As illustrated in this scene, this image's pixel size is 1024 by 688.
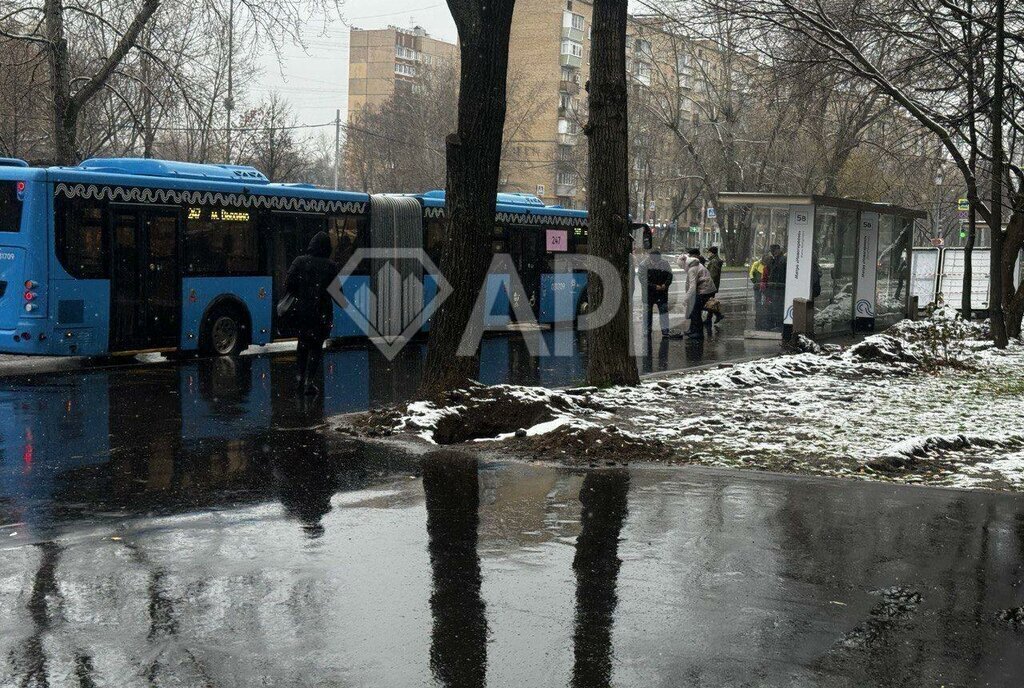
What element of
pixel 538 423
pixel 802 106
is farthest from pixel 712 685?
pixel 802 106

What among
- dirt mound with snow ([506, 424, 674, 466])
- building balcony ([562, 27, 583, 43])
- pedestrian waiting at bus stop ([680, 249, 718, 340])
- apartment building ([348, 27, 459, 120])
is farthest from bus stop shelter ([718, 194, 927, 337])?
apartment building ([348, 27, 459, 120])

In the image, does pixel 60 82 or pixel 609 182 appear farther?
pixel 60 82

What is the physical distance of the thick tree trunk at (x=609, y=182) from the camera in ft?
43.4

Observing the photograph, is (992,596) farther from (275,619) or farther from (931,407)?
(931,407)

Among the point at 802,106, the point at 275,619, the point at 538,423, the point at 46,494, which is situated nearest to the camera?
the point at 275,619

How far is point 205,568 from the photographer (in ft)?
21.5

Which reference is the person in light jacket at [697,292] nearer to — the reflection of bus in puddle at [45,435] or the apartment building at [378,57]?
the reflection of bus in puddle at [45,435]

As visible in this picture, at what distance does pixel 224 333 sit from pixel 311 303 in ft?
17.9

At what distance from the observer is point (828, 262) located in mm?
24125

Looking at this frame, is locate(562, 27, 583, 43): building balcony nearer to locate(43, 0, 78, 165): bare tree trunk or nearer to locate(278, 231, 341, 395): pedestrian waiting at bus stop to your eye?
locate(43, 0, 78, 165): bare tree trunk

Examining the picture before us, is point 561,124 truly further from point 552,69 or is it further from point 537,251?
point 537,251

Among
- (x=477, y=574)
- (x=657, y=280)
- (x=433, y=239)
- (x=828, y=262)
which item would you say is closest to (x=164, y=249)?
(x=433, y=239)

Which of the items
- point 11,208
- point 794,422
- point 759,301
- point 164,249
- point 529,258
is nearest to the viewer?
point 794,422

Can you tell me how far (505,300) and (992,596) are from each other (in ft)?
66.6
